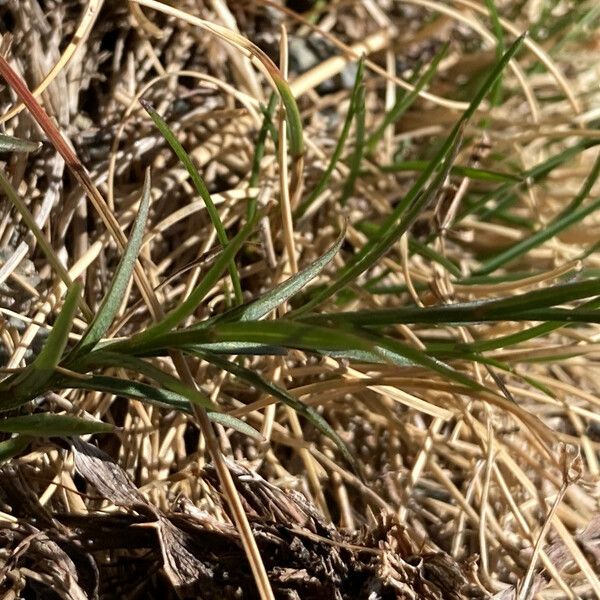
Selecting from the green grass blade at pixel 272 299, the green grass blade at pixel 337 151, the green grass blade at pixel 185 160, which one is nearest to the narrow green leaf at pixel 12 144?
the green grass blade at pixel 185 160

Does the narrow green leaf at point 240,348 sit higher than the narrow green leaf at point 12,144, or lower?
lower

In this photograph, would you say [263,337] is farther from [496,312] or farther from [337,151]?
[337,151]

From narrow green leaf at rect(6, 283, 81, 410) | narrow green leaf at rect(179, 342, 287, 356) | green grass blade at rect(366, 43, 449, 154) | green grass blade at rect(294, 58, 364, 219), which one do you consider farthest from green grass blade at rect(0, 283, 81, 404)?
green grass blade at rect(366, 43, 449, 154)

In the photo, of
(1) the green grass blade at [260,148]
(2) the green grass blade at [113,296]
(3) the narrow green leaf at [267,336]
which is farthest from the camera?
(1) the green grass blade at [260,148]

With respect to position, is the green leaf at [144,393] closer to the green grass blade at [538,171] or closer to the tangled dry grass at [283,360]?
the tangled dry grass at [283,360]

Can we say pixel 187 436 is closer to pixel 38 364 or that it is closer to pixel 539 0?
pixel 38 364

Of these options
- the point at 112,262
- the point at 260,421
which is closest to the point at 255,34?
the point at 112,262

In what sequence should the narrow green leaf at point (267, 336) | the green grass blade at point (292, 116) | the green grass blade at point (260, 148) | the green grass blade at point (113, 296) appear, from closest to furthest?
the narrow green leaf at point (267, 336) < the green grass blade at point (113, 296) < the green grass blade at point (292, 116) < the green grass blade at point (260, 148)

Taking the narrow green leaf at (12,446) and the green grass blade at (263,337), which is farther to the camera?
the narrow green leaf at (12,446)
